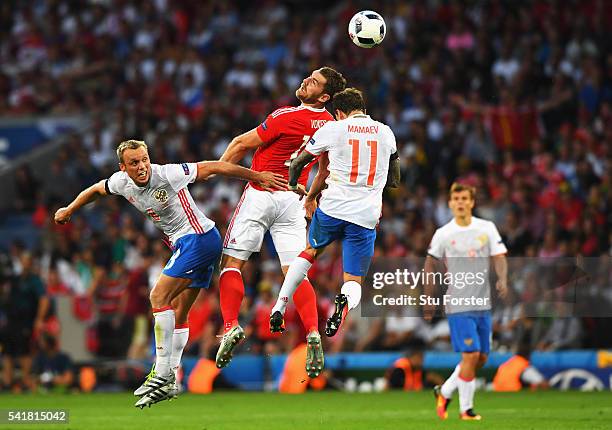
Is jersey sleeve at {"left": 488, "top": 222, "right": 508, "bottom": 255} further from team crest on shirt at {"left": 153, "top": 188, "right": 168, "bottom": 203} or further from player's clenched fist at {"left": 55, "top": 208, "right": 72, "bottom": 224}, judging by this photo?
player's clenched fist at {"left": 55, "top": 208, "right": 72, "bottom": 224}

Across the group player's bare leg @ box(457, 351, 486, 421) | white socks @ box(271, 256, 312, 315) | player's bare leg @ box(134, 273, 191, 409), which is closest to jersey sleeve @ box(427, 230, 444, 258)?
player's bare leg @ box(457, 351, 486, 421)

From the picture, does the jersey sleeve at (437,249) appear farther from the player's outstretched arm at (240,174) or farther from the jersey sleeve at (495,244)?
the player's outstretched arm at (240,174)

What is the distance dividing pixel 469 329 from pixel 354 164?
10.3ft

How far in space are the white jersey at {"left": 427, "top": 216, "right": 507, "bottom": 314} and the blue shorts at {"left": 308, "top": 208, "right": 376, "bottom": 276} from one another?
2036mm

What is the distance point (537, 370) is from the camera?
18844 millimetres

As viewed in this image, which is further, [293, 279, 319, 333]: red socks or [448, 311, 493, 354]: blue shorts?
[448, 311, 493, 354]: blue shorts

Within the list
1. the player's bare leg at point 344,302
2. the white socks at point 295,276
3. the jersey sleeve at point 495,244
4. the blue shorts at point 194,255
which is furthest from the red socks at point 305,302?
the jersey sleeve at point 495,244

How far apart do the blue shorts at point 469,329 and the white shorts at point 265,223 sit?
7.75ft

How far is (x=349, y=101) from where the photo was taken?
12258 mm

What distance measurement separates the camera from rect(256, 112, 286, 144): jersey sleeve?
41.2 feet

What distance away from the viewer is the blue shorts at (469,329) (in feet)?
47.0

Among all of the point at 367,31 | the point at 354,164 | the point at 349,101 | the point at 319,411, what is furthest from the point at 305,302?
the point at 319,411

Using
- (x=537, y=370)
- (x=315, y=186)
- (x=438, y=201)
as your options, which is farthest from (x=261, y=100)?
(x=315, y=186)

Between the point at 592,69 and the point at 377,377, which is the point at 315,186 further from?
the point at 592,69
